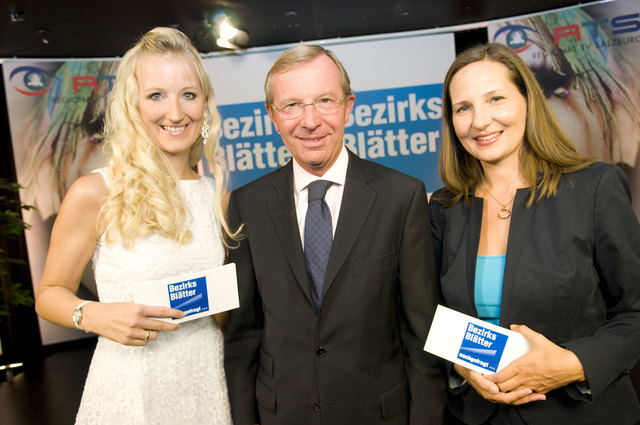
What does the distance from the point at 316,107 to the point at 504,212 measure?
0.82m

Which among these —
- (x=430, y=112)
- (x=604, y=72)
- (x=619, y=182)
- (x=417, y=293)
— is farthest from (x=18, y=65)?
(x=604, y=72)

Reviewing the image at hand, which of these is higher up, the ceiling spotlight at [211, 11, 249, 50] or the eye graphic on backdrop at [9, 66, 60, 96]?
the ceiling spotlight at [211, 11, 249, 50]

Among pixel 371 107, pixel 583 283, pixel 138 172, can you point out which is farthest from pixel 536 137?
pixel 371 107

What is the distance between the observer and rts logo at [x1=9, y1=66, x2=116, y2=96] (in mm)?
5660

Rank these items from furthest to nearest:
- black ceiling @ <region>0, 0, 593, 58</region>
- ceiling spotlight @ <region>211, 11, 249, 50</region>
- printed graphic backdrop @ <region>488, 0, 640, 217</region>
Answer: printed graphic backdrop @ <region>488, 0, 640, 217</region>, ceiling spotlight @ <region>211, 11, 249, 50</region>, black ceiling @ <region>0, 0, 593, 58</region>

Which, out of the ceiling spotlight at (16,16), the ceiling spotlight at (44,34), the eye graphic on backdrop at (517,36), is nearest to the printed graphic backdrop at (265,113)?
the ceiling spotlight at (44,34)

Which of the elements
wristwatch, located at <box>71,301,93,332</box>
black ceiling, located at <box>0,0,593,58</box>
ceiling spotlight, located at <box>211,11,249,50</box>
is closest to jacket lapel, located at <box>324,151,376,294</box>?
wristwatch, located at <box>71,301,93,332</box>

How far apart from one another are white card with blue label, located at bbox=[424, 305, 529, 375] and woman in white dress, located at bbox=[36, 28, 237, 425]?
0.94m

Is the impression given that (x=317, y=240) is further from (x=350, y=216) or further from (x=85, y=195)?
(x=85, y=195)

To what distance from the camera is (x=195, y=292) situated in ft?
5.15

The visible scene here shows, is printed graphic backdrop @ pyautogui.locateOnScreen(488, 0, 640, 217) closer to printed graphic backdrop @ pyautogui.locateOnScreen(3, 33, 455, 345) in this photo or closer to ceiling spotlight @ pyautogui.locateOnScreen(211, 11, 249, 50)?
printed graphic backdrop @ pyautogui.locateOnScreen(3, 33, 455, 345)

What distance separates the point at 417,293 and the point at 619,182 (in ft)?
2.56

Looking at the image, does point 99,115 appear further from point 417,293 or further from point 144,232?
point 417,293

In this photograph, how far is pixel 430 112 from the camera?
221 inches
